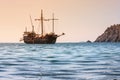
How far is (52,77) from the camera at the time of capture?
77.8 feet

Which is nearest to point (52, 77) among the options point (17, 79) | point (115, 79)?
point (17, 79)

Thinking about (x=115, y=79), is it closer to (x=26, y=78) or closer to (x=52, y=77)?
(x=52, y=77)

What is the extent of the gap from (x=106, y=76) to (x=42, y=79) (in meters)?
4.34

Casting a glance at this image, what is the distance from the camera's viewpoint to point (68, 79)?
74.5 ft

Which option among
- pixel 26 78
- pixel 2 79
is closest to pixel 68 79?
pixel 26 78

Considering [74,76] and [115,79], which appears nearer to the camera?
[115,79]

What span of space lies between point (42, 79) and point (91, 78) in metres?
3.03

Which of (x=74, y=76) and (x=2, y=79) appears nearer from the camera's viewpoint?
(x=2, y=79)

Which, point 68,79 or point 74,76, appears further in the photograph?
point 74,76

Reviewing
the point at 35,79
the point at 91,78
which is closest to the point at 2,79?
the point at 35,79

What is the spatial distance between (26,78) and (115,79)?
5.46 meters

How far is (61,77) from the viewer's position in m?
23.6

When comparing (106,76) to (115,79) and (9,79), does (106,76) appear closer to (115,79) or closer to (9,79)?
(115,79)

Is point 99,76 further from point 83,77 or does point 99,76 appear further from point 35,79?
point 35,79
